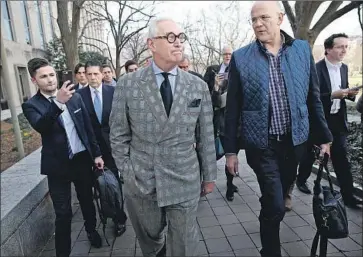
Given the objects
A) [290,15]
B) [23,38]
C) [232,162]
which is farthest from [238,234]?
[23,38]

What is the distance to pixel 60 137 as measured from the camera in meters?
2.64

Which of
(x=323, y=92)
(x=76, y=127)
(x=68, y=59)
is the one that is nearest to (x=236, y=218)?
(x=323, y=92)

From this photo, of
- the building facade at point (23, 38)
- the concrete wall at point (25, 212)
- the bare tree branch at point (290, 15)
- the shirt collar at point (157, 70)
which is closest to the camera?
the shirt collar at point (157, 70)

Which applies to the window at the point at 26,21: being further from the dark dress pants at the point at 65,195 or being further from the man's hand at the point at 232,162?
the man's hand at the point at 232,162

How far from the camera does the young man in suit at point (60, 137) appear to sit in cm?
244

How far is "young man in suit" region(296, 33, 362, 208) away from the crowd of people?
1062 millimetres

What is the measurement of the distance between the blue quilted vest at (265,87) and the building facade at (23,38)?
1441cm

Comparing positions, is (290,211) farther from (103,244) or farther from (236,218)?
(103,244)

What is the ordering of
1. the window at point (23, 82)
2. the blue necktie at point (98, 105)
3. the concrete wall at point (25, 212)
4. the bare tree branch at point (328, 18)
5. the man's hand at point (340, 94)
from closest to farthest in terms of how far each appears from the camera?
the concrete wall at point (25, 212) → the man's hand at point (340, 94) → the blue necktie at point (98, 105) → the bare tree branch at point (328, 18) → the window at point (23, 82)

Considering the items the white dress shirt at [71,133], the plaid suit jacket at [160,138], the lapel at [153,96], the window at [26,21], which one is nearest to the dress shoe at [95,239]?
the white dress shirt at [71,133]

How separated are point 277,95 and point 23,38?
18.8 meters

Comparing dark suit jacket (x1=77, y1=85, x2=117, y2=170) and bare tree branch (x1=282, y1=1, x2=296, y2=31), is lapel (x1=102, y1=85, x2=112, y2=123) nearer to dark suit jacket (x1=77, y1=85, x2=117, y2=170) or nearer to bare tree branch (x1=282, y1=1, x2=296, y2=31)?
dark suit jacket (x1=77, y1=85, x2=117, y2=170)

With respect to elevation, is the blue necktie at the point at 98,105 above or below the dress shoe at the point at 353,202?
above

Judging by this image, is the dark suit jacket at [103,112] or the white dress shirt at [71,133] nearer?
the white dress shirt at [71,133]
